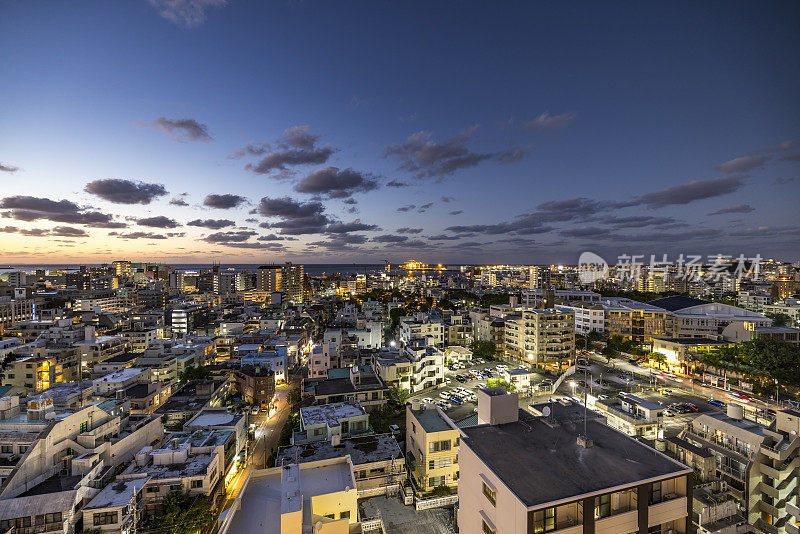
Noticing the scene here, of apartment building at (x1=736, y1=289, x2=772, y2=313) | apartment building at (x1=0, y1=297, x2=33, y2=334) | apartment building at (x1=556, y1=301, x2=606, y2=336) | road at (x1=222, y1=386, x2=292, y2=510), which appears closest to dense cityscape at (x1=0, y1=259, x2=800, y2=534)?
road at (x1=222, y1=386, x2=292, y2=510)

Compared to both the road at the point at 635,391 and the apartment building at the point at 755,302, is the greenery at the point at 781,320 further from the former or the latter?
the road at the point at 635,391

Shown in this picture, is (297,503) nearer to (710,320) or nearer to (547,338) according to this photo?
(547,338)

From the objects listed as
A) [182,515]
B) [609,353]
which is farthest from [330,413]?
[609,353]

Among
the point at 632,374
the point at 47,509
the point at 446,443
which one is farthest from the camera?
the point at 632,374

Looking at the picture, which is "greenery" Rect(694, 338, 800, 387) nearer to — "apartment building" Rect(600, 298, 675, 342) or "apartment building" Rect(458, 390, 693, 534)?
"apartment building" Rect(600, 298, 675, 342)

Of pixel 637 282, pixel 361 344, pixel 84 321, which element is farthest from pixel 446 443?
pixel 637 282

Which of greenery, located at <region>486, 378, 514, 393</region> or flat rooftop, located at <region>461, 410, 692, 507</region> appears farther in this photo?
greenery, located at <region>486, 378, 514, 393</region>

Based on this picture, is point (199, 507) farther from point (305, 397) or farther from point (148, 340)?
point (148, 340)
